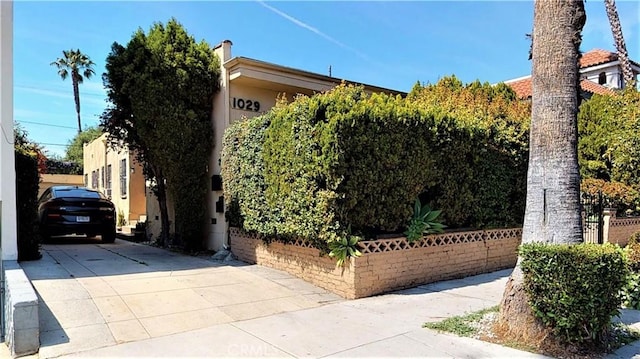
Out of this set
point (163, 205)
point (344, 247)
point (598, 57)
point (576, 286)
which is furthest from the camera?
point (598, 57)

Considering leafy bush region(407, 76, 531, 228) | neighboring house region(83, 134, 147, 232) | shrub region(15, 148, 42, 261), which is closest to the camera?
shrub region(15, 148, 42, 261)

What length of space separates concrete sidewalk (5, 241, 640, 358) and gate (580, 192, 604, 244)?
5.70 meters

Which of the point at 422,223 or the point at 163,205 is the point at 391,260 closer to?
the point at 422,223

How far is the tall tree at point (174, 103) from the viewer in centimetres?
985

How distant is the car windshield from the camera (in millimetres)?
11637

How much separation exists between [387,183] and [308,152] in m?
1.42

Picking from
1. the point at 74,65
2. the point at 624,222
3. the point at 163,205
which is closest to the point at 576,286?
the point at 163,205

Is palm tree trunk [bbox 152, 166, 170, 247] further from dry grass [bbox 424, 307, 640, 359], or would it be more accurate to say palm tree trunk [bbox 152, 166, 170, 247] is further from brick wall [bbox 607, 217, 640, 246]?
brick wall [bbox 607, 217, 640, 246]

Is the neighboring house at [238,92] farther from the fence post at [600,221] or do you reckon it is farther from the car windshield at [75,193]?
the fence post at [600,221]

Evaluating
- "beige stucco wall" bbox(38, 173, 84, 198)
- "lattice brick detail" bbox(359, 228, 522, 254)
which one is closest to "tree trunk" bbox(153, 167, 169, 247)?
"lattice brick detail" bbox(359, 228, 522, 254)

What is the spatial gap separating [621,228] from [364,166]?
33.9 feet

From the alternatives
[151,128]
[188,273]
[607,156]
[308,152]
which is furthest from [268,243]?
[607,156]

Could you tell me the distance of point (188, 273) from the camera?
7.93 meters

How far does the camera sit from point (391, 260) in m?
7.32
